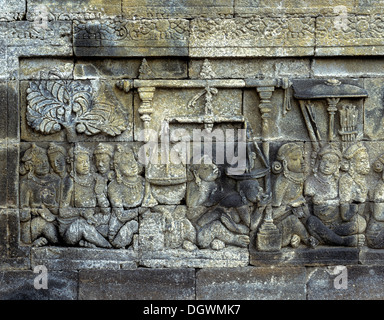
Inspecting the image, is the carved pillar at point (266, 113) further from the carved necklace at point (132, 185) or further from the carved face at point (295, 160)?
the carved necklace at point (132, 185)

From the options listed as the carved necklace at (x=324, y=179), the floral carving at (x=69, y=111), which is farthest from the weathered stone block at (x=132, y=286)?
the carved necklace at (x=324, y=179)

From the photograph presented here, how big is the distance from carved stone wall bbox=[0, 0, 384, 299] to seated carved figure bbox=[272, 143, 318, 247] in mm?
17

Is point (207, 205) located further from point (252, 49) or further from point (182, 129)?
point (252, 49)

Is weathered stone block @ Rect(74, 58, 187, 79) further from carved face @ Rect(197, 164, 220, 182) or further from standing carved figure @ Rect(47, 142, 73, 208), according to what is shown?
carved face @ Rect(197, 164, 220, 182)

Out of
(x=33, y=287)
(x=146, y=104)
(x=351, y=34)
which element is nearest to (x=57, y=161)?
(x=146, y=104)

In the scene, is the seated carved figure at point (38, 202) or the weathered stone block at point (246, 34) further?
the seated carved figure at point (38, 202)

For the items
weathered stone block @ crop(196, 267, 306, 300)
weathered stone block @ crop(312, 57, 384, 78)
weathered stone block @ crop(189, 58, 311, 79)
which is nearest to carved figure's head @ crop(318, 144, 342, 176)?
weathered stone block @ crop(312, 57, 384, 78)

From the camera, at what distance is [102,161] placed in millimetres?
7160

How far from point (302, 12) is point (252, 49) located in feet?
2.35

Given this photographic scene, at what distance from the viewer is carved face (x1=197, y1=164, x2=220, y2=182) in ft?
23.6

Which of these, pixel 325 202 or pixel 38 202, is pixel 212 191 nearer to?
pixel 325 202

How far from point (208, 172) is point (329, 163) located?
141 cm

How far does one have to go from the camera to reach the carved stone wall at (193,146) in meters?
7.04

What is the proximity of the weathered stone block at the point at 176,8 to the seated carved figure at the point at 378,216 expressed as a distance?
2.50m
